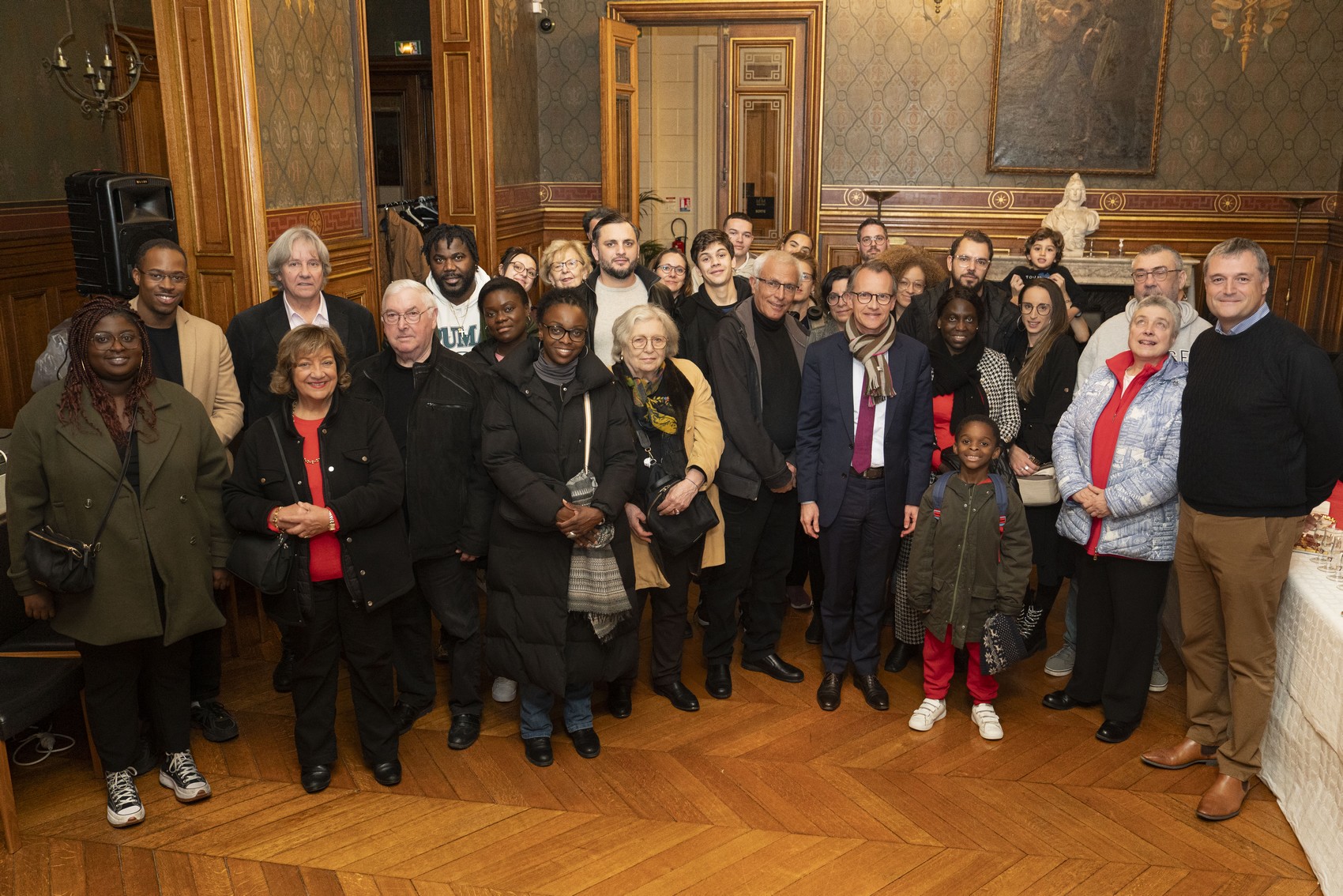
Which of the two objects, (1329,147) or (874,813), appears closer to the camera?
(874,813)

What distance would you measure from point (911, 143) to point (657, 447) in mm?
6640

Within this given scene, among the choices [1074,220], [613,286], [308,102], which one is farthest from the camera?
[1074,220]

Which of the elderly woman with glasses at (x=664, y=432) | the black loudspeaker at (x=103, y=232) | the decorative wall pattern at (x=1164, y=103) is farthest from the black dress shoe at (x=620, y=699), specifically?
the decorative wall pattern at (x=1164, y=103)

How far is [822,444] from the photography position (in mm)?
3877

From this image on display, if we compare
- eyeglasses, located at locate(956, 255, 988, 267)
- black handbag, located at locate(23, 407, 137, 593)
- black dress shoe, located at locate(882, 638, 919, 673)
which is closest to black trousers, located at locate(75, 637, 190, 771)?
black handbag, located at locate(23, 407, 137, 593)

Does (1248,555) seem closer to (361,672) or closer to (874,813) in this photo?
(874,813)

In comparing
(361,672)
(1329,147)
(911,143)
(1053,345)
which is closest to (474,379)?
(361,672)

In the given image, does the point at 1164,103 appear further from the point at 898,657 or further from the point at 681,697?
the point at 681,697

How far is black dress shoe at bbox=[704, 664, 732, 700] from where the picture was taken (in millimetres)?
4078

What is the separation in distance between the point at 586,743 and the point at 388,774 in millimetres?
667

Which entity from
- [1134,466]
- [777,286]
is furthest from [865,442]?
[1134,466]

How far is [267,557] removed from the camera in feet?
10.3

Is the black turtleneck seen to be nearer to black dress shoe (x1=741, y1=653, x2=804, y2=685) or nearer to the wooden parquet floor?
black dress shoe (x1=741, y1=653, x2=804, y2=685)

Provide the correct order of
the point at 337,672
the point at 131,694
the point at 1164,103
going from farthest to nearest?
the point at 1164,103 < the point at 337,672 < the point at 131,694
